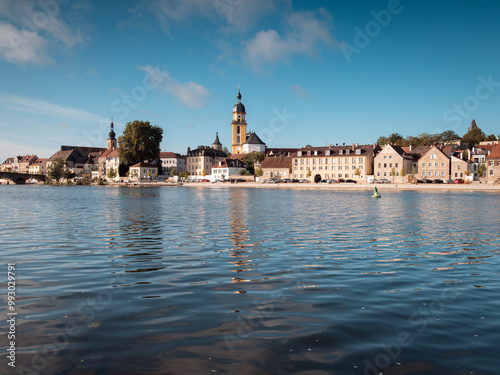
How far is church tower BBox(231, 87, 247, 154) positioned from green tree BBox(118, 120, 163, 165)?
246ft

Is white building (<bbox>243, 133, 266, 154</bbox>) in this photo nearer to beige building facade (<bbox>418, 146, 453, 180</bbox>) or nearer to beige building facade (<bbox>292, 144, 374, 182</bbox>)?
beige building facade (<bbox>292, 144, 374, 182</bbox>)

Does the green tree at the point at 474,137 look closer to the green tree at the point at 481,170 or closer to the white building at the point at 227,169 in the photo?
the green tree at the point at 481,170

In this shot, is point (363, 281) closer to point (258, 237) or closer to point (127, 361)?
point (127, 361)

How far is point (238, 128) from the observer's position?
626 ft

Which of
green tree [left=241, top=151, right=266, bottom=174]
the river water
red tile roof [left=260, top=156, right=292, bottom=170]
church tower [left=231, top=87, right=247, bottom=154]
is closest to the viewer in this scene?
the river water

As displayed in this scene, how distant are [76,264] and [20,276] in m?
1.79

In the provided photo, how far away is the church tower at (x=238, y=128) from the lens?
626ft

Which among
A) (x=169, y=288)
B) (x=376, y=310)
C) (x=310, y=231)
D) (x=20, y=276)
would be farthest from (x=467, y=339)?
(x=310, y=231)

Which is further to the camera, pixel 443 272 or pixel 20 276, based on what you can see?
pixel 443 272

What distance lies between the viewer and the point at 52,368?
18.3ft

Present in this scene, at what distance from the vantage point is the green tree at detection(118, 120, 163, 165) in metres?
114

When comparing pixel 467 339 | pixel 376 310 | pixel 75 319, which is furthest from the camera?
pixel 376 310

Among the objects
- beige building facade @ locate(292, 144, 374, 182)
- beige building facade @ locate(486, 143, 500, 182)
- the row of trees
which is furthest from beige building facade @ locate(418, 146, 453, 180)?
the row of trees

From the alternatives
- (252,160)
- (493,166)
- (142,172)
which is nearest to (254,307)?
(493,166)
